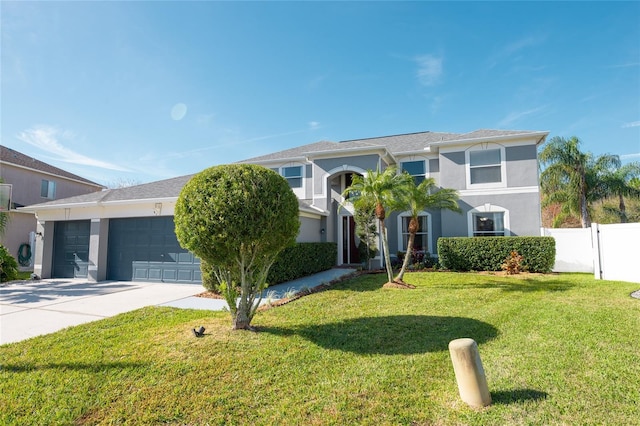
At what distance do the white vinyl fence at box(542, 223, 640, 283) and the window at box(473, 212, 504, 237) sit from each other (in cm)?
172

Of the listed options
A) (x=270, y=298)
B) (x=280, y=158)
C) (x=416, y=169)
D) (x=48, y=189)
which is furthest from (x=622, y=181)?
(x=48, y=189)

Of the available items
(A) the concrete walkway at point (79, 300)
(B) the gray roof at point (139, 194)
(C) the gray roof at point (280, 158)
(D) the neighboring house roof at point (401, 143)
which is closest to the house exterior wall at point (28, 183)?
(C) the gray roof at point (280, 158)

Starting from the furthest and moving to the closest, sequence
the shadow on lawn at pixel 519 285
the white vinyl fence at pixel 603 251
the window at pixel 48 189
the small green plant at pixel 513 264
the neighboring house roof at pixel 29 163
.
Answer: the window at pixel 48 189
the neighboring house roof at pixel 29 163
the small green plant at pixel 513 264
the white vinyl fence at pixel 603 251
the shadow on lawn at pixel 519 285

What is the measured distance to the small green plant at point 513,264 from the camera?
12688 millimetres

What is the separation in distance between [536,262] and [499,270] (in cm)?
142

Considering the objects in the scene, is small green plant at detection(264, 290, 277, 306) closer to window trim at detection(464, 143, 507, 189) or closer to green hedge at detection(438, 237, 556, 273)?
green hedge at detection(438, 237, 556, 273)

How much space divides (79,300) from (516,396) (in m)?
10.6

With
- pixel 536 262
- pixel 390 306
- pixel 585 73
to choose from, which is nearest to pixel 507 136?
pixel 585 73

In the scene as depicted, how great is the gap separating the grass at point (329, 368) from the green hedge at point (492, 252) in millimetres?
5766

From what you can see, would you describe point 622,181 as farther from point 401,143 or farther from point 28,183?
point 28,183

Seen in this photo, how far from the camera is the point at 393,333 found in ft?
18.5

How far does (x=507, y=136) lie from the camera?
14.0 metres

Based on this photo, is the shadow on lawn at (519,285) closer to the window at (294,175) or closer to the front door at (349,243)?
the front door at (349,243)

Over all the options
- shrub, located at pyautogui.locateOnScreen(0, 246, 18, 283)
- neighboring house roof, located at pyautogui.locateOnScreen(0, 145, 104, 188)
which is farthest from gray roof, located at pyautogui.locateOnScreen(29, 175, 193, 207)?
neighboring house roof, located at pyautogui.locateOnScreen(0, 145, 104, 188)
